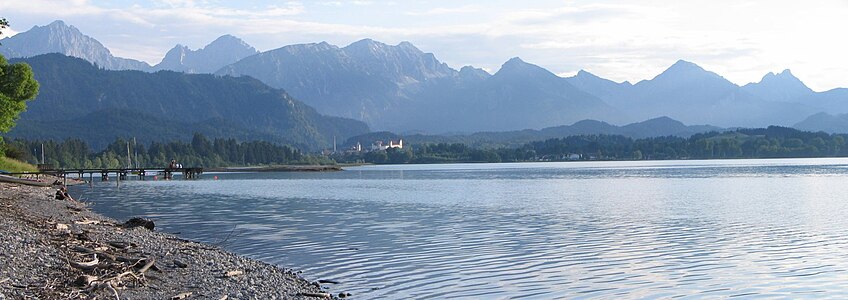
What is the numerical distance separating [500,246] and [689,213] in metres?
26.1

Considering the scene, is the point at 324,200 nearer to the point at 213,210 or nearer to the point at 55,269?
the point at 213,210

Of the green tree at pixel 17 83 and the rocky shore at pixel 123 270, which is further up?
the green tree at pixel 17 83

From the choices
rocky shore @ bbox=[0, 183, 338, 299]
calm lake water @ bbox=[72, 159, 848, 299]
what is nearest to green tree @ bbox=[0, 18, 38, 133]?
calm lake water @ bbox=[72, 159, 848, 299]

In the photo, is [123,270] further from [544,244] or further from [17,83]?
[17,83]

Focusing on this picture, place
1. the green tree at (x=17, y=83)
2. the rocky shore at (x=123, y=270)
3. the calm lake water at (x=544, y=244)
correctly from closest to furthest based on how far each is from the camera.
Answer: the rocky shore at (x=123, y=270), the calm lake water at (x=544, y=244), the green tree at (x=17, y=83)

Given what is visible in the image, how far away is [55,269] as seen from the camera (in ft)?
77.8

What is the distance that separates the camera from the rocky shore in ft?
70.4

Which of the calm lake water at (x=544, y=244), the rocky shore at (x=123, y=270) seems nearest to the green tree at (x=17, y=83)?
the calm lake water at (x=544, y=244)

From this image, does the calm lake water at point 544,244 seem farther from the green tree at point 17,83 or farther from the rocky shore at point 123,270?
the green tree at point 17,83

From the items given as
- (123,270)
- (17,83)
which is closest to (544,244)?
(123,270)

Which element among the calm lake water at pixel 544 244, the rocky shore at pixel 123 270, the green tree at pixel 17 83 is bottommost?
the calm lake water at pixel 544 244

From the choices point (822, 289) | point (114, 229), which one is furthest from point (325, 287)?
point (114, 229)

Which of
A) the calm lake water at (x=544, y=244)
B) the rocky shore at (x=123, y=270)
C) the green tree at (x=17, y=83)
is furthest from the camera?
the green tree at (x=17, y=83)

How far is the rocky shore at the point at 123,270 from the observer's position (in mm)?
21453
